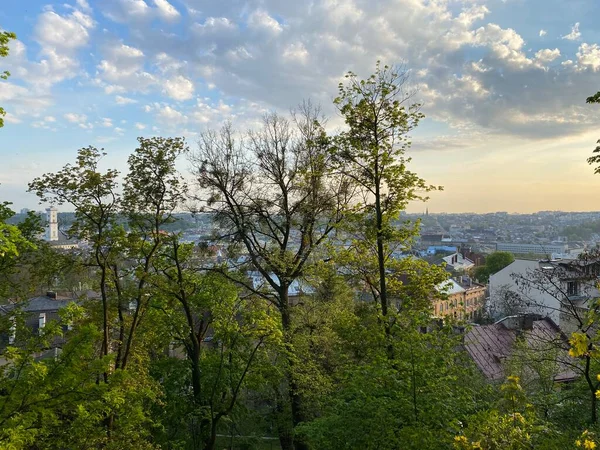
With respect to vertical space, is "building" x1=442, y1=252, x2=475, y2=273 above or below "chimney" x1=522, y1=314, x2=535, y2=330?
below

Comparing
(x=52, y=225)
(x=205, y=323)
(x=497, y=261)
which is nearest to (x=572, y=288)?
(x=205, y=323)

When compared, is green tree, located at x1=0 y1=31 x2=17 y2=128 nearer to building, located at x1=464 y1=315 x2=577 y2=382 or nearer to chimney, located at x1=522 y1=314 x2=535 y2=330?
building, located at x1=464 y1=315 x2=577 y2=382

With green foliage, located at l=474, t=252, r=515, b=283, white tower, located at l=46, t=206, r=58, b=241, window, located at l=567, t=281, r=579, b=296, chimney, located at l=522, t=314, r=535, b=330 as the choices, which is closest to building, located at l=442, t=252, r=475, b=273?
green foliage, located at l=474, t=252, r=515, b=283

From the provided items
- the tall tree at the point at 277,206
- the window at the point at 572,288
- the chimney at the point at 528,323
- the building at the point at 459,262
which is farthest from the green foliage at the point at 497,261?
the tall tree at the point at 277,206

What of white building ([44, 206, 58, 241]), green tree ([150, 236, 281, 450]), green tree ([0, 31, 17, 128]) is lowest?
green tree ([150, 236, 281, 450])

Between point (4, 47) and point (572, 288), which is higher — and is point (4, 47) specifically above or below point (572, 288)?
above

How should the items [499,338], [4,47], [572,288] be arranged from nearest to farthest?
[4,47] → [572,288] → [499,338]

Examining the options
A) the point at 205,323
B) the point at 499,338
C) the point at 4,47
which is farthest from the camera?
the point at 499,338

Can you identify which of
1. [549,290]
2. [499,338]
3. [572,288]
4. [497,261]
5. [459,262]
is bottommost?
[459,262]

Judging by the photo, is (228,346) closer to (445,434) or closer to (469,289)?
(445,434)

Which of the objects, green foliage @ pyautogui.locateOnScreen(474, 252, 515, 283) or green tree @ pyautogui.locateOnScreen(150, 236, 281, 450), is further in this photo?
green foliage @ pyautogui.locateOnScreen(474, 252, 515, 283)

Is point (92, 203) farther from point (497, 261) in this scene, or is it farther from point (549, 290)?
point (497, 261)

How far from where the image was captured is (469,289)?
51781mm

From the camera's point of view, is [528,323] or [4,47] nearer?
[4,47]
